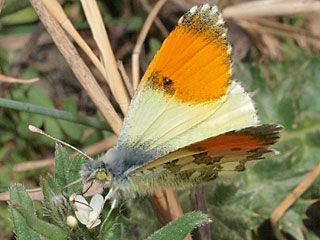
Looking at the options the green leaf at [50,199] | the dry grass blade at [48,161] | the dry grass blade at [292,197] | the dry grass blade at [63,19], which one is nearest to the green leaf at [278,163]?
the dry grass blade at [292,197]

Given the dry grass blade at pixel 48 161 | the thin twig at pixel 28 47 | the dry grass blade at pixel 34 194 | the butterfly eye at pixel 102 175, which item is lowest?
the butterfly eye at pixel 102 175

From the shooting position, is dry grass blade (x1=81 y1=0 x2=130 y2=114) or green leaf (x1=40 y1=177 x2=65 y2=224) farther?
dry grass blade (x1=81 y1=0 x2=130 y2=114)

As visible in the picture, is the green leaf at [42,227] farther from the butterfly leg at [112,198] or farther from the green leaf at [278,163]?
the green leaf at [278,163]

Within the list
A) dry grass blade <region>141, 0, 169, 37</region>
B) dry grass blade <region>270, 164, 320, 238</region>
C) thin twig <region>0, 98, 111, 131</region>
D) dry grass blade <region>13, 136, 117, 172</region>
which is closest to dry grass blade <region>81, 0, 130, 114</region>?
thin twig <region>0, 98, 111, 131</region>

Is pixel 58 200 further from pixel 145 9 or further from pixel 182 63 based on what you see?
pixel 145 9

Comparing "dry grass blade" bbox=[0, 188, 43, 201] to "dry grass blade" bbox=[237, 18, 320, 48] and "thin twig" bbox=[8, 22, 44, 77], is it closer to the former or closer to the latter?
"thin twig" bbox=[8, 22, 44, 77]

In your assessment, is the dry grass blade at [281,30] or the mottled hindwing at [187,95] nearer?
the mottled hindwing at [187,95]
